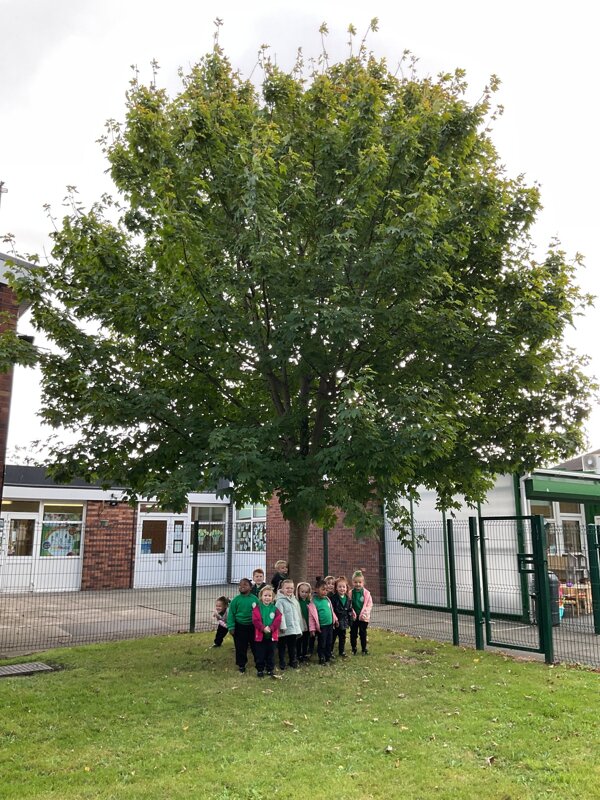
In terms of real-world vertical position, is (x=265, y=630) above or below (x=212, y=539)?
below

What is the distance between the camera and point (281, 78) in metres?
8.98

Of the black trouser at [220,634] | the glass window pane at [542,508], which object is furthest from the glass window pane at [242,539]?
the glass window pane at [542,508]

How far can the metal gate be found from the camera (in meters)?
9.23

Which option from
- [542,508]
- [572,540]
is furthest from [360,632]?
→ [542,508]

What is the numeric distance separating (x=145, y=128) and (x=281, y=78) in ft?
6.87

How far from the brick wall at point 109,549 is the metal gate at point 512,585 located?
12236 millimetres

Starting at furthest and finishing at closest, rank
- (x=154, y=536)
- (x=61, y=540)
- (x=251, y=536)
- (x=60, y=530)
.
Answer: (x=154, y=536) → (x=61, y=540) → (x=60, y=530) → (x=251, y=536)

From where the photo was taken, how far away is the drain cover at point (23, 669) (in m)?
8.39

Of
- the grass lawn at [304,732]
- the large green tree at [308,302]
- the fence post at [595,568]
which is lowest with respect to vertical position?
the grass lawn at [304,732]

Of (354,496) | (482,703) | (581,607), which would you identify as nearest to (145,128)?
(354,496)

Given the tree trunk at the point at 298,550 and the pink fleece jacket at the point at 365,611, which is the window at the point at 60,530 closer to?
the tree trunk at the point at 298,550

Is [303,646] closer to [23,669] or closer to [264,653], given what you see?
[264,653]

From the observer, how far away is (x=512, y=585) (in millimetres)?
12984

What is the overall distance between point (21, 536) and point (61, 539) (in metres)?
1.23
